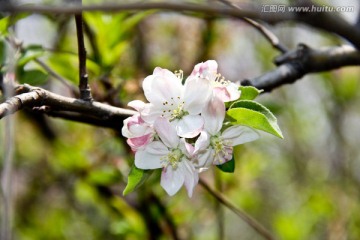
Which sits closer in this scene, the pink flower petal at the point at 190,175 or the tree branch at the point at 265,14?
the tree branch at the point at 265,14

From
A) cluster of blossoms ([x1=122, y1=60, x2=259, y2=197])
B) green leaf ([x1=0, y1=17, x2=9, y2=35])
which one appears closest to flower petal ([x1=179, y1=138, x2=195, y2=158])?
cluster of blossoms ([x1=122, y1=60, x2=259, y2=197])

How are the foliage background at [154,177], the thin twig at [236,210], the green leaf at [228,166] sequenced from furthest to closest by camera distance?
the foliage background at [154,177], the thin twig at [236,210], the green leaf at [228,166]

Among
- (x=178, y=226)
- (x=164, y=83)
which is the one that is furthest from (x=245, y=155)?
(x=164, y=83)

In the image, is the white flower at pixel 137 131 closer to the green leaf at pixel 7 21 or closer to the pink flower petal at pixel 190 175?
the pink flower petal at pixel 190 175

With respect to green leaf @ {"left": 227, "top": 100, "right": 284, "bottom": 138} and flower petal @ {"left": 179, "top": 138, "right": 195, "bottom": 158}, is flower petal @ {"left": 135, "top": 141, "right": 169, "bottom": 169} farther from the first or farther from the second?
green leaf @ {"left": 227, "top": 100, "right": 284, "bottom": 138}

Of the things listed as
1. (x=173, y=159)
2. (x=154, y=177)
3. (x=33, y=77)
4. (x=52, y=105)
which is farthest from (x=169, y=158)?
(x=154, y=177)

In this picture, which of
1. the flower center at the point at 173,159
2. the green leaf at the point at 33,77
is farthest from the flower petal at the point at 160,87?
the green leaf at the point at 33,77

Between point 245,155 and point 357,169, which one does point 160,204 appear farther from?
point 357,169

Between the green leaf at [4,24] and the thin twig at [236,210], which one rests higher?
the green leaf at [4,24]

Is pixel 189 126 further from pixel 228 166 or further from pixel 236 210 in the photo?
pixel 236 210
